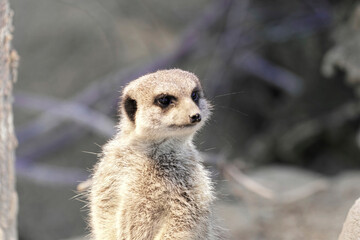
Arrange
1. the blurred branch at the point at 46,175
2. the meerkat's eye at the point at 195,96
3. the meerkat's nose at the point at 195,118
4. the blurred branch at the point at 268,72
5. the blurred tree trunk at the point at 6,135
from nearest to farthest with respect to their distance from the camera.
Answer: the meerkat's nose at the point at 195,118, the meerkat's eye at the point at 195,96, the blurred tree trunk at the point at 6,135, the blurred branch at the point at 46,175, the blurred branch at the point at 268,72

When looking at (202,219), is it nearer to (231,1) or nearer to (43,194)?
(231,1)

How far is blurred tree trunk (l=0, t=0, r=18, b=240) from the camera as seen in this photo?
8.36 ft

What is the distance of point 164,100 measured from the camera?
85.7 inches

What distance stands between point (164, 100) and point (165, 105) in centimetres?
2

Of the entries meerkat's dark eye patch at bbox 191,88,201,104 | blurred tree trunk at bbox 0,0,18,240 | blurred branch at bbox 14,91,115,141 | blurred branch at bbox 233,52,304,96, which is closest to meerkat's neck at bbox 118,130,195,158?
meerkat's dark eye patch at bbox 191,88,201,104

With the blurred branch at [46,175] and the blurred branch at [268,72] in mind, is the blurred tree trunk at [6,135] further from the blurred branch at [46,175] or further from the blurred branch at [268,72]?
the blurred branch at [268,72]

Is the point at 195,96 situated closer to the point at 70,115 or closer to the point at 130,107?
the point at 130,107

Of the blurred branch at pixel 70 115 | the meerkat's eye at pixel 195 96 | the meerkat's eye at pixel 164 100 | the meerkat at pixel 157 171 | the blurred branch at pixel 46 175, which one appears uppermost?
the blurred branch at pixel 70 115

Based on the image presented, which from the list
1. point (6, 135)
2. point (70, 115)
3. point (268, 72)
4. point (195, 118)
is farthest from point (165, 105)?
point (268, 72)

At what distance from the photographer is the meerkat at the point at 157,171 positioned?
218cm

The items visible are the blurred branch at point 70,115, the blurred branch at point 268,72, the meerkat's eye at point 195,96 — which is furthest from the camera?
the blurred branch at point 268,72

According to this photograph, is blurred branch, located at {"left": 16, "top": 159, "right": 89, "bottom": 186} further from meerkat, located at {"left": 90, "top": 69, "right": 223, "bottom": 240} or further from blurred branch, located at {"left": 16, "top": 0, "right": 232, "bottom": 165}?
meerkat, located at {"left": 90, "top": 69, "right": 223, "bottom": 240}

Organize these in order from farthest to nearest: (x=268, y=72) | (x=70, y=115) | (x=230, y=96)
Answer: (x=230, y=96), (x=268, y=72), (x=70, y=115)

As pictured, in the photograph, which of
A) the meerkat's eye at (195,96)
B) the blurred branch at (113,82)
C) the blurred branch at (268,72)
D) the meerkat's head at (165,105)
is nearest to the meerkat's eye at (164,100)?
the meerkat's head at (165,105)
